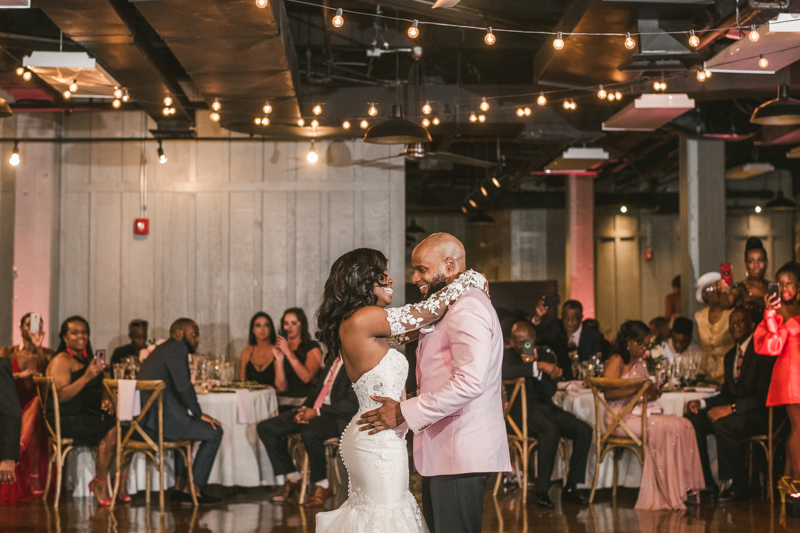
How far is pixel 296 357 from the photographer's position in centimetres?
704

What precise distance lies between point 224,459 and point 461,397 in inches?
161

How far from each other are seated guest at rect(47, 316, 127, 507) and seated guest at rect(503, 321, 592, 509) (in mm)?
3148

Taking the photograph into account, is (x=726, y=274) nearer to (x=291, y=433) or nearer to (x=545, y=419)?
(x=545, y=419)

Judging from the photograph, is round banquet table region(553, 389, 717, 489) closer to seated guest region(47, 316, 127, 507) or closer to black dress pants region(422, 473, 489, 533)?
black dress pants region(422, 473, 489, 533)

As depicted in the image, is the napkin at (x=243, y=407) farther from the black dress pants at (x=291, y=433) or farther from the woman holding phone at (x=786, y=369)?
the woman holding phone at (x=786, y=369)

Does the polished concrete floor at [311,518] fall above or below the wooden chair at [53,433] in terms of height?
below

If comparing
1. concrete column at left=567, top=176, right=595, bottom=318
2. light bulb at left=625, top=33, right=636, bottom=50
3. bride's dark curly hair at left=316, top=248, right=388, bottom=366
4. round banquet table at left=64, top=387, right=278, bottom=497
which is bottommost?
round banquet table at left=64, top=387, right=278, bottom=497

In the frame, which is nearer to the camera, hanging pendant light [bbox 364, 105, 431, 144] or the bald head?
the bald head

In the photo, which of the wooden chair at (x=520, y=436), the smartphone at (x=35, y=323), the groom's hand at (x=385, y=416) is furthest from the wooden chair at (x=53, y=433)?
the groom's hand at (x=385, y=416)

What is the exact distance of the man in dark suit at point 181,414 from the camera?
574 cm

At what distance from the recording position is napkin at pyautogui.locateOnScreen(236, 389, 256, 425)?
625cm

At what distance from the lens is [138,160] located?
875cm

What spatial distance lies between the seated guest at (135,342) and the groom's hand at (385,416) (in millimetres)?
5400

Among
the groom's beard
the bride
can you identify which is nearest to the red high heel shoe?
the bride
